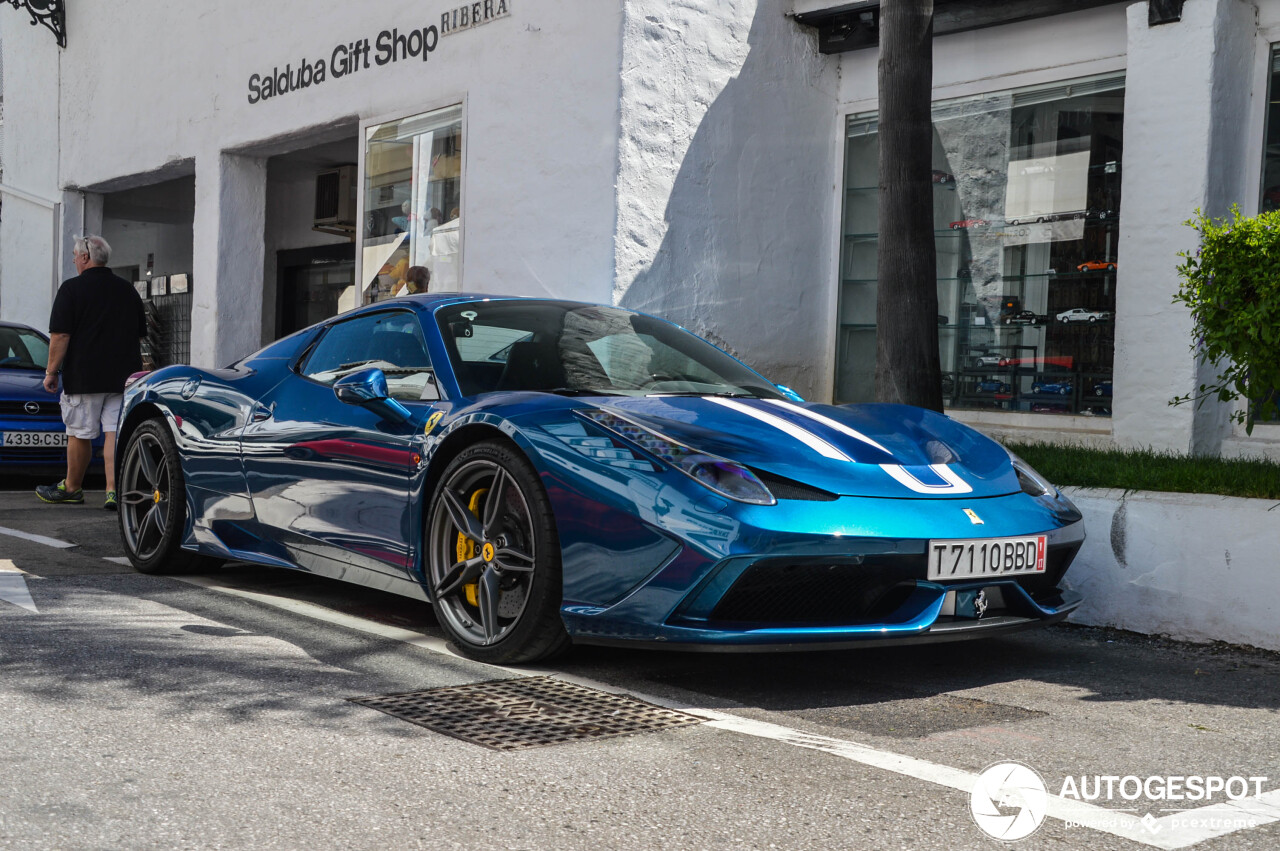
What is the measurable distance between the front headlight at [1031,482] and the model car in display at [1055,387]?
452 centimetres

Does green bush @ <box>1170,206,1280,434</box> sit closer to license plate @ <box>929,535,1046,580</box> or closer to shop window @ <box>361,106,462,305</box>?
license plate @ <box>929,535,1046,580</box>

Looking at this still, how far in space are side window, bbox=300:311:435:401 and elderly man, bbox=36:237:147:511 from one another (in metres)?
3.94

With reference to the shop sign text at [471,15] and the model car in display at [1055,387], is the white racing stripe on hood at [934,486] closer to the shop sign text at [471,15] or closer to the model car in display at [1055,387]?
the model car in display at [1055,387]

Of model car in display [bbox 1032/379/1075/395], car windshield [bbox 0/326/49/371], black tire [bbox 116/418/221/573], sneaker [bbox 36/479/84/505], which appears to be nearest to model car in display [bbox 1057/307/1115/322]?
model car in display [bbox 1032/379/1075/395]

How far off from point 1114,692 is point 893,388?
2832mm

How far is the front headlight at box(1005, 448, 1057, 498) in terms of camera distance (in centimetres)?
435

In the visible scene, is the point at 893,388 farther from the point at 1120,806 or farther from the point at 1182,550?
the point at 1120,806

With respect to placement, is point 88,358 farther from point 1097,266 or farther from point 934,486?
point 1097,266

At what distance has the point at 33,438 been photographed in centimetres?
979

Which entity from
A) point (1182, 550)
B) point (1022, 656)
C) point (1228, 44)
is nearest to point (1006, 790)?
point (1022, 656)

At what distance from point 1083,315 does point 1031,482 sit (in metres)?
4.72

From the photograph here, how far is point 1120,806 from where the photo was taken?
2.91 meters
